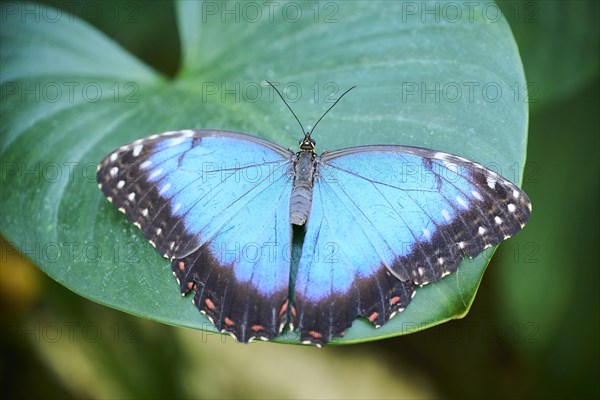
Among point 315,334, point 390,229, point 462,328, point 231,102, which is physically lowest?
point 462,328

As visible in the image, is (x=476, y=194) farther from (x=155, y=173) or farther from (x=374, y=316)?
(x=155, y=173)

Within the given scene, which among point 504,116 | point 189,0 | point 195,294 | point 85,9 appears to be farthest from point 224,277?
point 85,9

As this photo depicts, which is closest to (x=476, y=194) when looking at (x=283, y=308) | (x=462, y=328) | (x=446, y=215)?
(x=446, y=215)

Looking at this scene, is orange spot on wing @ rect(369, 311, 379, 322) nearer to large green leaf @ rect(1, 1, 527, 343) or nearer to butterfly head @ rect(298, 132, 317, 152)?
large green leaf @ rect(1, 1, 527, 343)

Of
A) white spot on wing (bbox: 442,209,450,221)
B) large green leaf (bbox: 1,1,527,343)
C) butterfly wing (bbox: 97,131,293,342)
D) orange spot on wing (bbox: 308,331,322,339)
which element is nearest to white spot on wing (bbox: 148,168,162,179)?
butterfly wing (bbox: 97,131,293,342)

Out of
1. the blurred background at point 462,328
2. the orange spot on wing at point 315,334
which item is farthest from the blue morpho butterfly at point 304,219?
the blurred background at point 462,328

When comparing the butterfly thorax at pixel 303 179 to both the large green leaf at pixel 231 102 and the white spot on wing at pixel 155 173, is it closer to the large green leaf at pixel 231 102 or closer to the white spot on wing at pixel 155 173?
the large green leaf at pixel 231 102
